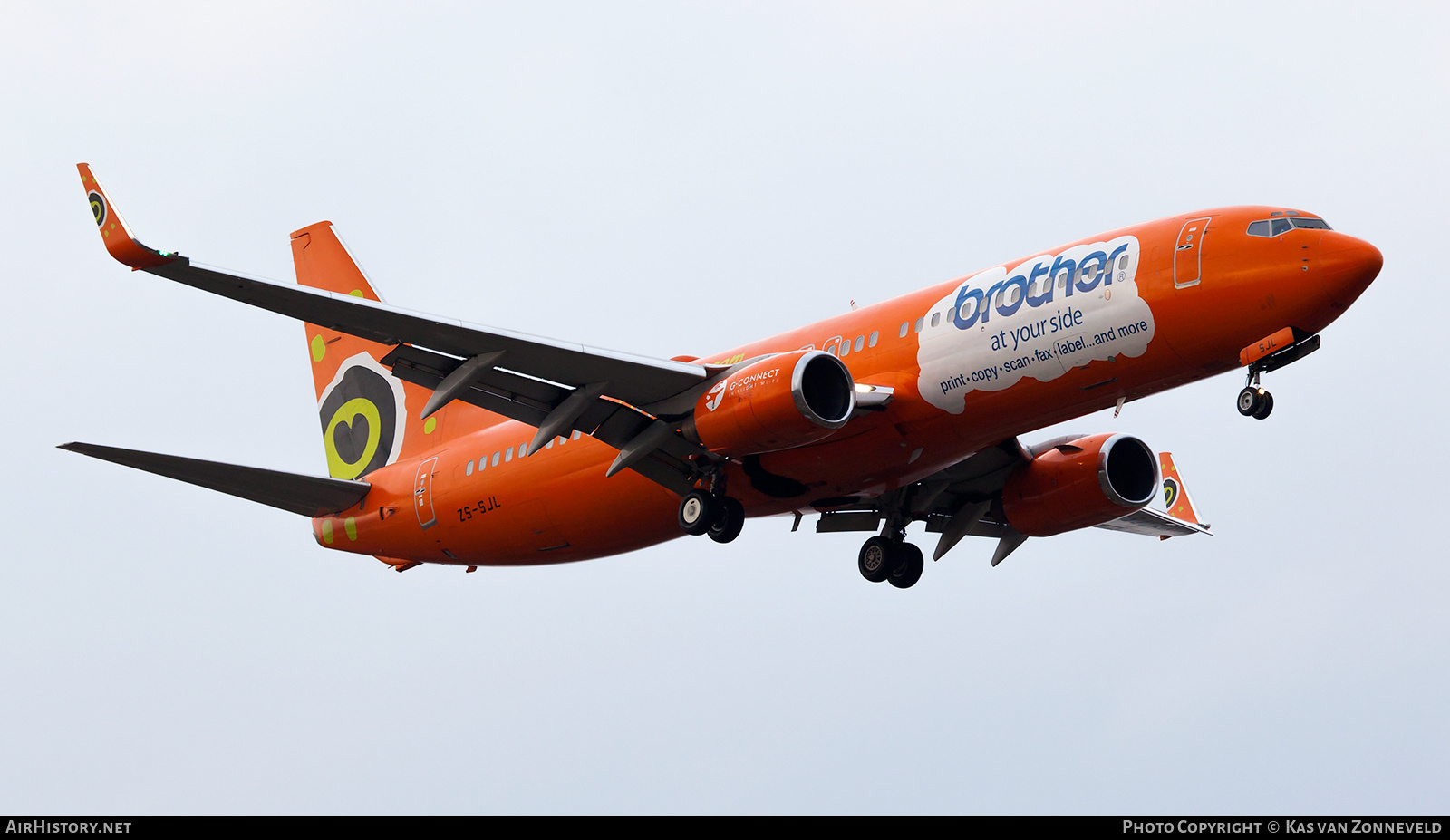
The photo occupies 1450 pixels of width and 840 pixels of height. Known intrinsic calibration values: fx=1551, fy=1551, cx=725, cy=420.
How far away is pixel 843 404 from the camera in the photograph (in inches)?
1016

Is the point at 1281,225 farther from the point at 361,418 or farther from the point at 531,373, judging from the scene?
the point at 361,418

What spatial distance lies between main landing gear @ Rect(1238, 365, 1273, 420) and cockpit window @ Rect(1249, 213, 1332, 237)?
2410 millimetres

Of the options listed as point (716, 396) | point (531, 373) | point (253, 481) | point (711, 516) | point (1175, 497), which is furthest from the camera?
point (1175, 497)

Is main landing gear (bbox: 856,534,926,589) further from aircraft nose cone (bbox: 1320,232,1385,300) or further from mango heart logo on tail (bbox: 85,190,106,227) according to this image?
mango heart logo on tail (bbox: 85,190,106,227)

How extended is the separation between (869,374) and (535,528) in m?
7.83

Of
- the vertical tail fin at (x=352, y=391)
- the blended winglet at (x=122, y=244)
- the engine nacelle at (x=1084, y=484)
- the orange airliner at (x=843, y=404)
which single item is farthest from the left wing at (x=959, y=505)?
the blended winglet at (x=122, y=244)

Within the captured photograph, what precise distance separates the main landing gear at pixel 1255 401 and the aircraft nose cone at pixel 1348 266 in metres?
1.79

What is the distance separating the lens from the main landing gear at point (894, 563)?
106ft

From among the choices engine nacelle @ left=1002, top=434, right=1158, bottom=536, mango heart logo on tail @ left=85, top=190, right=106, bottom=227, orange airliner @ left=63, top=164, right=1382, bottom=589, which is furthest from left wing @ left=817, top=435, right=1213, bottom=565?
mango heart logo on tail @ left=85, top=190, right=106, bottom=227

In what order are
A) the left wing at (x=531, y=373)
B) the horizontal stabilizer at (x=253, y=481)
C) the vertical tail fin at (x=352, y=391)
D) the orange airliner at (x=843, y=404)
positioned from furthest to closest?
the vertical tail fin at (x=352, y=391) → the horizontal stabilizer at (x=253, y=481) → the left wing at (x=531, y=373) → the orange airliner at (x=843, y=404)

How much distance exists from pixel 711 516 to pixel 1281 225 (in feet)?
35.2

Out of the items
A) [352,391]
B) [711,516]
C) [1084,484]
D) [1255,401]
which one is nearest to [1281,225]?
[1255,401]

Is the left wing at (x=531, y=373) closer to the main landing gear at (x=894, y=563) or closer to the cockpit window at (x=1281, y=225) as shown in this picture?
the main landing gear at (x=894, y=563)

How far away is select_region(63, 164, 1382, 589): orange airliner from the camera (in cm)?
2419
